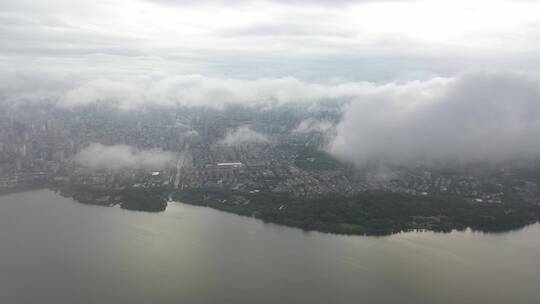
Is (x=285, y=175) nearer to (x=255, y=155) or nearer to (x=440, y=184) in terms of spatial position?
(x=255, y=155)

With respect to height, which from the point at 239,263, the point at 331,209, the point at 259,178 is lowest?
the point at 239,263

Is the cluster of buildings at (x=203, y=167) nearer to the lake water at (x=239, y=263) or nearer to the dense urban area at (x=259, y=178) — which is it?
the dense urban area at (x=259, y=178)

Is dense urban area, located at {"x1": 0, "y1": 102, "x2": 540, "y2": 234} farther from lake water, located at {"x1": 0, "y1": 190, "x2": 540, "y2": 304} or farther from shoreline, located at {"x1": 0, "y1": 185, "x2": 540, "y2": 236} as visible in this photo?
lake water, located at {"x1": 0, "y1": 190, "x2": 540, "y2": 304}

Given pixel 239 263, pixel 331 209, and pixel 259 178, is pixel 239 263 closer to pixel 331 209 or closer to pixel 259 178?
pixel 331 209

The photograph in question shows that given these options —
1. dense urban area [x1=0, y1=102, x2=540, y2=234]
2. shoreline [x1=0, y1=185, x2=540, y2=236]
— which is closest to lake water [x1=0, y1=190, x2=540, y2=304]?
shoreline [x1=0, y1=185, x2=540, y2=236]

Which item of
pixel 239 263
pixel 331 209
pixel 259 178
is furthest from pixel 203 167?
pixel 239 263

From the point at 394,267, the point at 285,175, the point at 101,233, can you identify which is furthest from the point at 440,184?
the point at 101,233
